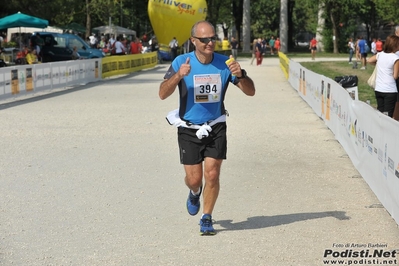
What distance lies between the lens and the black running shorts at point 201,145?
7.41 meters

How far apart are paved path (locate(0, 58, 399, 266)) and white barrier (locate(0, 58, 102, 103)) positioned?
5.64 meters

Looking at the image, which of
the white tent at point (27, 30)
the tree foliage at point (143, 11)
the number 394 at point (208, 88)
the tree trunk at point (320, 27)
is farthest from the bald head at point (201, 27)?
the tree trunk at point (320, 27)

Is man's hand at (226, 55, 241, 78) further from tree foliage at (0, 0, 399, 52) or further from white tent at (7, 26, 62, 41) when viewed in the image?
white tent at (7, 26, 62, 41)

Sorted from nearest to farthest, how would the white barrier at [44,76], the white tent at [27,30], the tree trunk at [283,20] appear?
the white barrier at [44,76], the white tent at [27,30], the tree trunk at [283,20]

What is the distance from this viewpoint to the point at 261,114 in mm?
18750

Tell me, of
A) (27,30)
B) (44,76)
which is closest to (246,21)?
(27,30)

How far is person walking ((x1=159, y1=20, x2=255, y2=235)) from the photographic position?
23.7ft

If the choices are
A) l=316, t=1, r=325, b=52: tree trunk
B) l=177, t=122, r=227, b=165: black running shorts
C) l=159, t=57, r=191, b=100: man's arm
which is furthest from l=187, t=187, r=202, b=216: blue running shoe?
l=316, t=1, r=325, b=52: tree trunk

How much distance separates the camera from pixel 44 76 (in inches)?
1015

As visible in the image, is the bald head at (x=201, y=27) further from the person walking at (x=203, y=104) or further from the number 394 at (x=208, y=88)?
the number 394 at (x=208, y=88)

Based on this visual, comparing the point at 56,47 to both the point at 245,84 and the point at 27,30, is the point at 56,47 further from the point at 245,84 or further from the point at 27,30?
the point at 245,84

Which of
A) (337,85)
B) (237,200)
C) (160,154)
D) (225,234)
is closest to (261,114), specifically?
(337,85)

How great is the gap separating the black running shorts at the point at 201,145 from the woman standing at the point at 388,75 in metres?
4.85

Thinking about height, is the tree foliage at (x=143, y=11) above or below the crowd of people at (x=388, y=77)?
above
